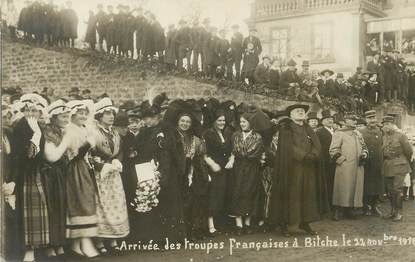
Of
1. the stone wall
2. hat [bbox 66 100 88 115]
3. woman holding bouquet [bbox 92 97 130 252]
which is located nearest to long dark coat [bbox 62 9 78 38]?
the stone wall

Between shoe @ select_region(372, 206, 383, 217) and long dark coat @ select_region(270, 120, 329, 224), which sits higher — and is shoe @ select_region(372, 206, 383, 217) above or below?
below

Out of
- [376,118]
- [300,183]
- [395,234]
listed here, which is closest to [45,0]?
[300,183]

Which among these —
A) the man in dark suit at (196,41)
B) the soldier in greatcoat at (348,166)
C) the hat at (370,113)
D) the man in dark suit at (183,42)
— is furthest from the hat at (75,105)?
the hat at (370,113)

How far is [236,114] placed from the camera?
640 cm

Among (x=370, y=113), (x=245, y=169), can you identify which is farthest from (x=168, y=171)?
(x=370, y=113)

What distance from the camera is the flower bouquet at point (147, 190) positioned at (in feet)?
20.0

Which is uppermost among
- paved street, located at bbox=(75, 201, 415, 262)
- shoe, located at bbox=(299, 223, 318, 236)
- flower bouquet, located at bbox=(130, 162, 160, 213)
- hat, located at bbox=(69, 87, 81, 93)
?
hat, located at bbox=(69, 87, 81, 93)

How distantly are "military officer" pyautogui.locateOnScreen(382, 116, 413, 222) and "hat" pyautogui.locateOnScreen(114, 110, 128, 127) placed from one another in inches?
124

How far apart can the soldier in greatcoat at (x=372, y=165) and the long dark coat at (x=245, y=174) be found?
146 centimetres

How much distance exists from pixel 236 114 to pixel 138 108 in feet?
3.59

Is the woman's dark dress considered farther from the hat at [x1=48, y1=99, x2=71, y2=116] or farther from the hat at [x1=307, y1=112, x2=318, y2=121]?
the hat at [x1=307, y1=112, x2=318, y2=121]

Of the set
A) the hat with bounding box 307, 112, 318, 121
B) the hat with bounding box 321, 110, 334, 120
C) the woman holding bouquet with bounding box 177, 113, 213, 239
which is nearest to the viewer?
the woman holding bouquet with bounding box 177, 113, 213, 239

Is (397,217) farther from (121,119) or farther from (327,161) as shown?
(121,119)

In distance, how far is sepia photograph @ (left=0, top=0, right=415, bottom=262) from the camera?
591 centimetres
